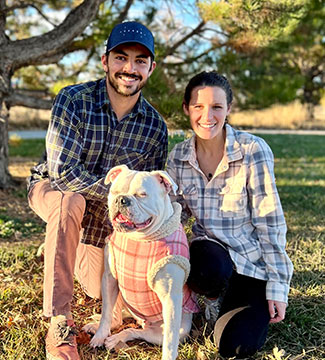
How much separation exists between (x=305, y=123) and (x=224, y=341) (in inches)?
754

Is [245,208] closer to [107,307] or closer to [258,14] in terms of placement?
[107,307]

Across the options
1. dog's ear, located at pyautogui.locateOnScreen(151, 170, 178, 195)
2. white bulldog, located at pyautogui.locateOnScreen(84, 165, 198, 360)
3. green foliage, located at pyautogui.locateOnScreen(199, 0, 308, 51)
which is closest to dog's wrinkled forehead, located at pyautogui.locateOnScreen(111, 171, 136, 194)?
white bulldog, located at pyautogui.locateOnScreen(84, 165, 198, 360)

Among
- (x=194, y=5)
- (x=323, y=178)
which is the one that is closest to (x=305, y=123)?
(x=323, y=178)

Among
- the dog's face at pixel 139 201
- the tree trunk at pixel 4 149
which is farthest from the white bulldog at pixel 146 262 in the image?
the tree trunk at pixel 4 149

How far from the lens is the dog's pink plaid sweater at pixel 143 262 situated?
2070mm

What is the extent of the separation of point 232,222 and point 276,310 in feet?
1.67

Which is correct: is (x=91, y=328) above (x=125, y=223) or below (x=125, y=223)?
below

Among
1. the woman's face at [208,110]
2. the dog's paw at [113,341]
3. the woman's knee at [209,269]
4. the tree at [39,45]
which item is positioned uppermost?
the tree at [39,45]

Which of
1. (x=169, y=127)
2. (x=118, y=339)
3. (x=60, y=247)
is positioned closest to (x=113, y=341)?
(x=118, y=339)

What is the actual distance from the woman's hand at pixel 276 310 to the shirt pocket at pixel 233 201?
490 mm

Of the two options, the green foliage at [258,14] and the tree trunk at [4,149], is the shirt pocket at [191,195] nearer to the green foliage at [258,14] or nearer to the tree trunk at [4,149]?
the green foliage at [258,14]

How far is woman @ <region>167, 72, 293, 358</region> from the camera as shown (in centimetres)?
228

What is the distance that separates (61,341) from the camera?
212cm

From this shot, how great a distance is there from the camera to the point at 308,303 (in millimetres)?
2705
